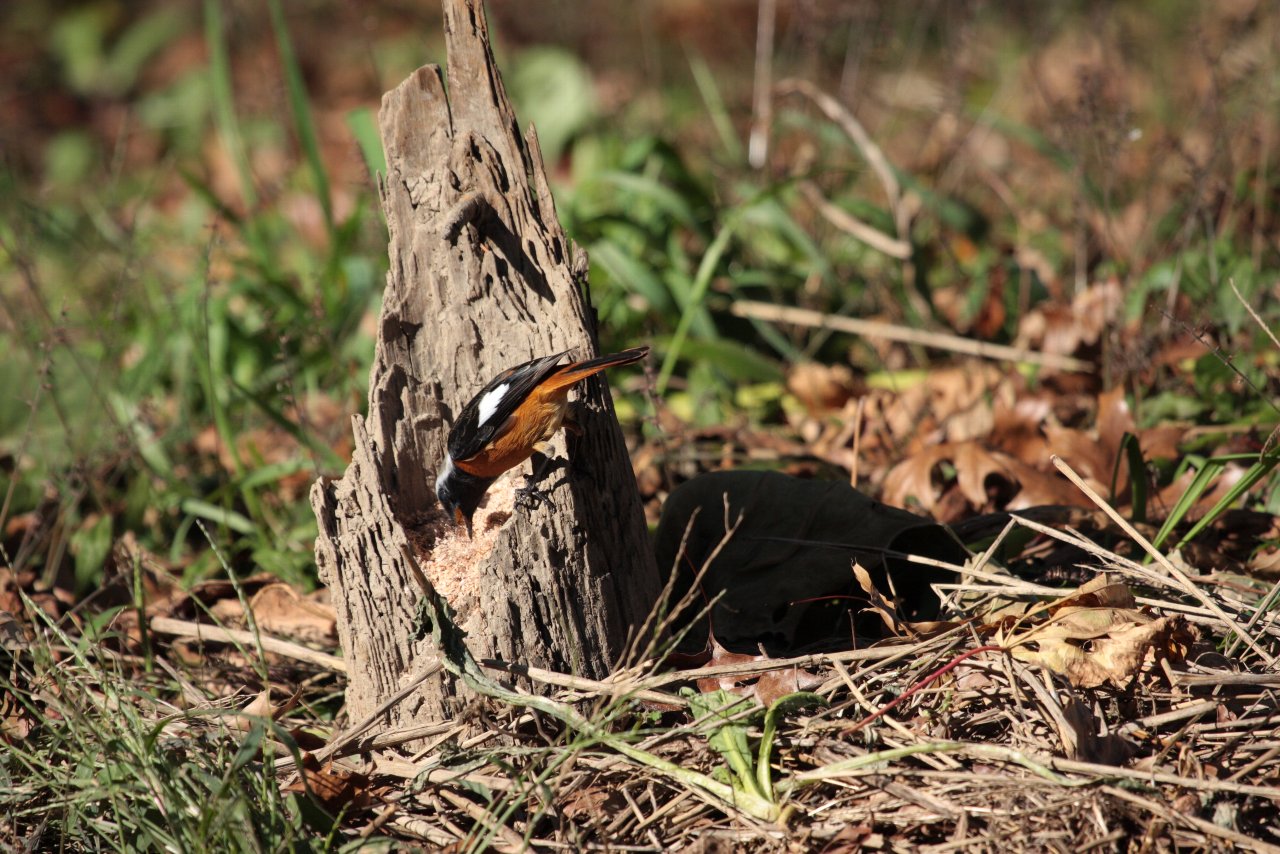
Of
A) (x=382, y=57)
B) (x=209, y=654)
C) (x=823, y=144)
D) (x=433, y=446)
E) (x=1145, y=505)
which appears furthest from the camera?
(x=382, y=57)

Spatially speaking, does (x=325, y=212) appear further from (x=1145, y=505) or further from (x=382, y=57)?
(x=382, y=57)

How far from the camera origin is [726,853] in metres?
2.20

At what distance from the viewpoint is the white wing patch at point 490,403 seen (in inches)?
98.1

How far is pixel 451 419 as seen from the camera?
274cm

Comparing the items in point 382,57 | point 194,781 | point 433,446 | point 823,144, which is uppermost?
point 382,57

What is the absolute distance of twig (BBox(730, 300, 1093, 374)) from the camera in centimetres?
427

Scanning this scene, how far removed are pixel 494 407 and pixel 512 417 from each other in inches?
2.7

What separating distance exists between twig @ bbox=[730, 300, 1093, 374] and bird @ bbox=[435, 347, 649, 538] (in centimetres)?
215

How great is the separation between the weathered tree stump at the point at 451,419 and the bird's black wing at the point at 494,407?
0.38 ft

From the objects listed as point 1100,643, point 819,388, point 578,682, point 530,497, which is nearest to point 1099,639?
point 1100,643

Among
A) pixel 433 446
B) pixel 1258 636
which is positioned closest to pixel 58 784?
pixel 433 446

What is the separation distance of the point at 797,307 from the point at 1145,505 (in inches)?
82.6

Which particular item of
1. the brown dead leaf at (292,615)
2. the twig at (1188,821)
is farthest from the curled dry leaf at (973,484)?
the brown dead leaf at (292,615)

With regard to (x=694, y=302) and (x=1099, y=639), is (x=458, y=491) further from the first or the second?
(x=694, y=302)
